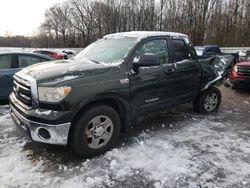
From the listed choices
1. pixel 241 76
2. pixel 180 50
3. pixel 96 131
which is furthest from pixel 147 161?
pixel 241 76

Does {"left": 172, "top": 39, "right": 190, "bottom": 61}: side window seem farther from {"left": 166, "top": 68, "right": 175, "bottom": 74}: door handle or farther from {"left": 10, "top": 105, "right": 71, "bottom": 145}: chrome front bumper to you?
{"left": 10, "top": 105, "right": 71, "bottom": 145}: chrome front bumper

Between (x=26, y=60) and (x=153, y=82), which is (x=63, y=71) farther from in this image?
(x=26, y=60)

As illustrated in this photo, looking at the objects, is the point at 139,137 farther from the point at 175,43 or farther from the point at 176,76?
the point at 175,43

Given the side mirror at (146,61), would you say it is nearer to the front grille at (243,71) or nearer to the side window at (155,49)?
the side window at (155,49)

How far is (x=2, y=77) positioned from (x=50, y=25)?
6112cm

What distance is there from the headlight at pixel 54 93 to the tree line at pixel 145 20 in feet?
104

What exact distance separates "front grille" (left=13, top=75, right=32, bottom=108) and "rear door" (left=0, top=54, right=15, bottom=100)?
2.69 metres

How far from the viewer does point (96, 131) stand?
385 centimetres

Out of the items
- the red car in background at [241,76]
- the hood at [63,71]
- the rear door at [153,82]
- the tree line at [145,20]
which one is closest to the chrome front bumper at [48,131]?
the hood at [63,71]

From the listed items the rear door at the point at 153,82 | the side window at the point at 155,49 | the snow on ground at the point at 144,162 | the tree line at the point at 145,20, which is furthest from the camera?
the tree line at the point at 145,20

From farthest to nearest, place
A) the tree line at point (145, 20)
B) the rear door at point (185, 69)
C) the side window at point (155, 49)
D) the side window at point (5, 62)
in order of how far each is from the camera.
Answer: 1. the tree line at point (145, 20)
2. the side window at point (5, 62)
3. the rear door at point (185, 69)
4. the side window at point (155, 49)

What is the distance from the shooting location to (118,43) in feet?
15.4

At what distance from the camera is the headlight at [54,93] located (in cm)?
342

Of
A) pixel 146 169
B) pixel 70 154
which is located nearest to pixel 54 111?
pixel 70 154
